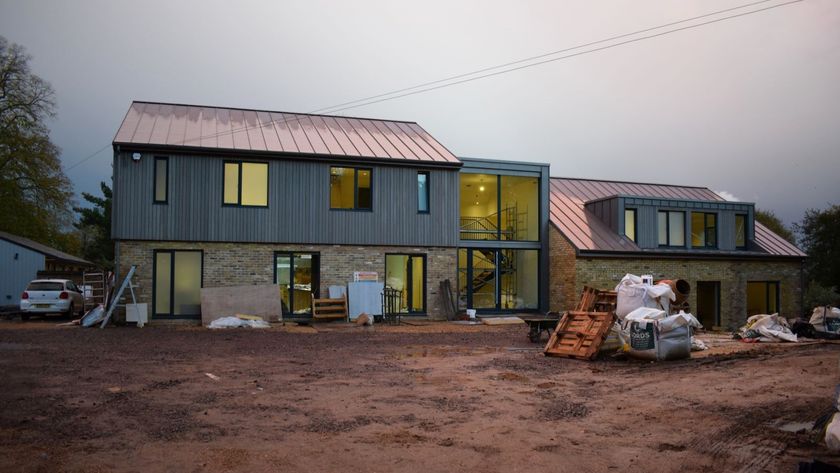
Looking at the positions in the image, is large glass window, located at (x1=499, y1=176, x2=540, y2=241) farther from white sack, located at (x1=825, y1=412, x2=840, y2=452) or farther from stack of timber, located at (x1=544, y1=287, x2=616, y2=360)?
white sack, located at (x1=825, y1=412, x2=840, y2=452)

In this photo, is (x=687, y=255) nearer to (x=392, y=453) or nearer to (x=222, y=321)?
(x=222, y=321)

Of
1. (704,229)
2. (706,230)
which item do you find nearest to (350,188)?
(704,229)

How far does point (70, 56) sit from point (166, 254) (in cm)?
3081

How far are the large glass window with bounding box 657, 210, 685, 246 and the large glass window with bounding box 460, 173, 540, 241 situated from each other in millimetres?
5518

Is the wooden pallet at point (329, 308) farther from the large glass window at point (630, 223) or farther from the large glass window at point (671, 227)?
the large glass window at point (671, 227)

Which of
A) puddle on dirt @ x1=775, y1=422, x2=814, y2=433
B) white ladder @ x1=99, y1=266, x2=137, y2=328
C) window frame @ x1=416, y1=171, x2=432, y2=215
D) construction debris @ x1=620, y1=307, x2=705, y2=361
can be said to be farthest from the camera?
window frame @ x1=416, y1=171, x2=432, y2=215

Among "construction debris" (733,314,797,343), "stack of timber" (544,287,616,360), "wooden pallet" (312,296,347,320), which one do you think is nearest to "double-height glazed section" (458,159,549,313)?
"wooden pallet" (312,296,347,320)

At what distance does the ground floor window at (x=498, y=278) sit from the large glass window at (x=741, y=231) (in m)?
9.73

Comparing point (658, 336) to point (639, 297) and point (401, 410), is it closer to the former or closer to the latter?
point (639, 297)

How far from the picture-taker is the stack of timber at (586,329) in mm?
12344

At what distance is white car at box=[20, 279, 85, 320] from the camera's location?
2269cm

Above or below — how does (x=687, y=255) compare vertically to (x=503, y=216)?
below

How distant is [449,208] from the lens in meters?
22.5

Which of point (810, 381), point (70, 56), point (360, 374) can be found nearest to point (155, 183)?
point (360, 374)
